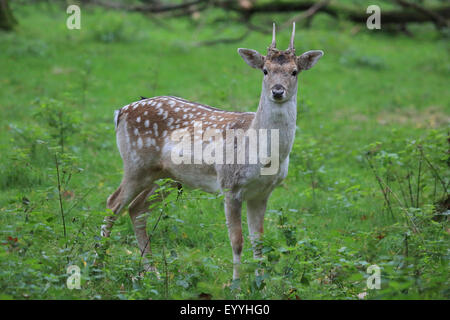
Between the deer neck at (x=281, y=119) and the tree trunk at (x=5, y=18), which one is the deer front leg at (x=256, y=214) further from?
the tree trunk at (x=5, y=18)

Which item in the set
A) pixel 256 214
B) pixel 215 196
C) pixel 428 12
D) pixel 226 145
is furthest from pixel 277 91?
pixel 428 12

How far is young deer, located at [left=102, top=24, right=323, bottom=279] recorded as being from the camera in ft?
17.4

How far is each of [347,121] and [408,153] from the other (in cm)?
418

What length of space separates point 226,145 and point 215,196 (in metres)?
0.71

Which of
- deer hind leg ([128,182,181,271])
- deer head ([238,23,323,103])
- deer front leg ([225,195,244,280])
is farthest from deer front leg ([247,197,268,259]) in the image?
deer head ([238,23,323,103])

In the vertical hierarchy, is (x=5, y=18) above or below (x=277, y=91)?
above

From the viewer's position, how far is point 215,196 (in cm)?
512

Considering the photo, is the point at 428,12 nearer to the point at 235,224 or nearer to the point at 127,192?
the point at 235,224

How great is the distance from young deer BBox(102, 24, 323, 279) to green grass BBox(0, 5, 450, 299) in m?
0.32

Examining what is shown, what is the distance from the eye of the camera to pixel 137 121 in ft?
20.0

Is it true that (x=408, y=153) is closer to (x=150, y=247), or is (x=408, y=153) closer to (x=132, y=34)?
(x=150, y=247)

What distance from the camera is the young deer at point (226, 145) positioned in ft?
17.4

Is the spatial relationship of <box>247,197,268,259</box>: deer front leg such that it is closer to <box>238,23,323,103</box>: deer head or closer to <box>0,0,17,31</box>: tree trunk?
<box>238,23,323,103</box>: deer head
